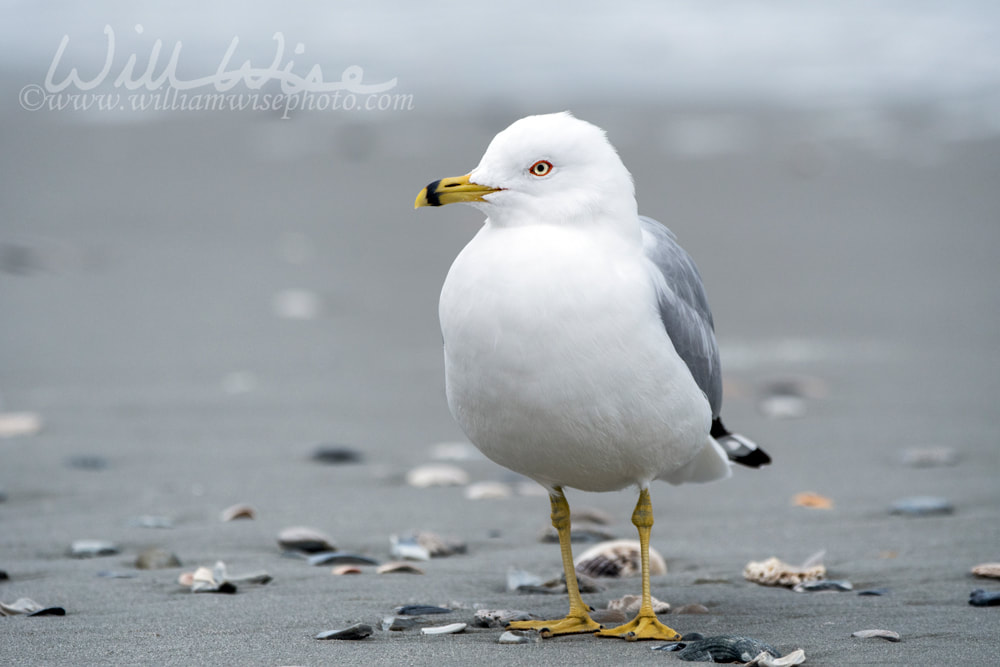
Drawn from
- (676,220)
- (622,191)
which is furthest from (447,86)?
(622,191)

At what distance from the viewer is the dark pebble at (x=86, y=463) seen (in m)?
6.18

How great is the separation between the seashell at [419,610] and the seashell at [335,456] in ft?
8.27

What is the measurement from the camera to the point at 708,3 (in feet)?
81.5

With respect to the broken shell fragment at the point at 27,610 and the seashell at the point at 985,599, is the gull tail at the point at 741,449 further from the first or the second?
the broken shell fragment at the point at 27,610

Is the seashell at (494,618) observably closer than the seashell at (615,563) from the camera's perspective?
Yes

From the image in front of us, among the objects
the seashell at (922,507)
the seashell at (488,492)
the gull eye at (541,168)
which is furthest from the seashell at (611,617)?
the seashell at (922,507)

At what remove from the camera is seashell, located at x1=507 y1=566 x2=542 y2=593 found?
4565mm

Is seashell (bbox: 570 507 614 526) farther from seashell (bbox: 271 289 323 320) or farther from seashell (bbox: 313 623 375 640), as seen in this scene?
seashell (bbox: 271 289 323 320)

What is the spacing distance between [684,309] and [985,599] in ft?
4.50

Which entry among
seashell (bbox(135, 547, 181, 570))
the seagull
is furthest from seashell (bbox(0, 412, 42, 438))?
the seagull

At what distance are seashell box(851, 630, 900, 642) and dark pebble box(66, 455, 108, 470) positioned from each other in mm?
3971

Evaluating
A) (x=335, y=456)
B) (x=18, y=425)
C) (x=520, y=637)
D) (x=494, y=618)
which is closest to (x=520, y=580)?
(x=494, y=618)

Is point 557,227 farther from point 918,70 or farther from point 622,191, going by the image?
point 918,70

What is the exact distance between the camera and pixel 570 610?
4.02 metres
